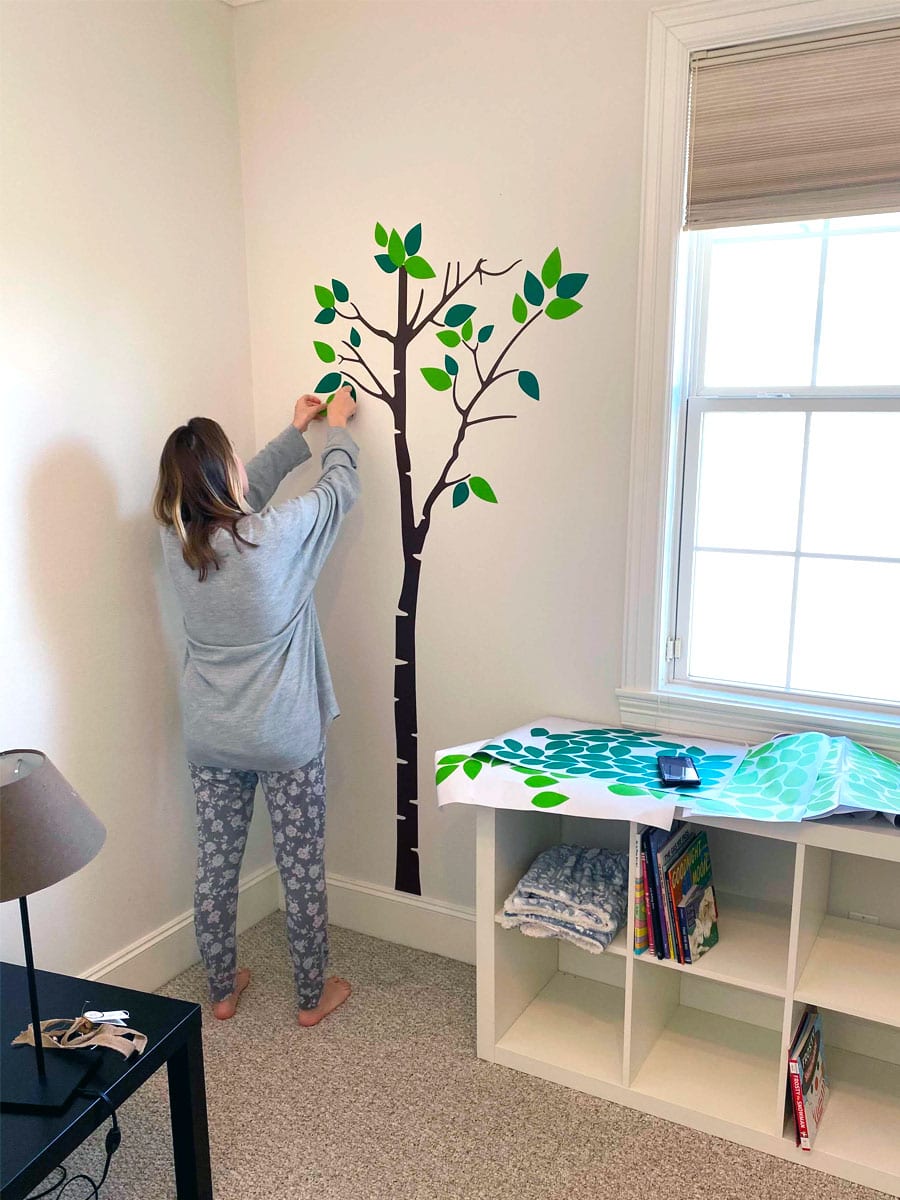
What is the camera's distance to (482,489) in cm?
248

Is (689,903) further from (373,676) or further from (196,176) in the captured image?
(196,176)

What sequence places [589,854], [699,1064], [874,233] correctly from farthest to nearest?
[589,854] → [699,1064] → [874,233]

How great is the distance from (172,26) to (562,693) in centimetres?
198

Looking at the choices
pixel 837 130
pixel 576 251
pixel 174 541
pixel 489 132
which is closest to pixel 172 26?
pixel 489 132

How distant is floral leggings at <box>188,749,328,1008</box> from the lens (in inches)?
93.6

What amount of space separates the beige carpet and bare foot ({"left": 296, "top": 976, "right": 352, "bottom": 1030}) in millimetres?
32

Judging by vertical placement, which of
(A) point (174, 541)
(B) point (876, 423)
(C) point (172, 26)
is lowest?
(A) point (174, 541)

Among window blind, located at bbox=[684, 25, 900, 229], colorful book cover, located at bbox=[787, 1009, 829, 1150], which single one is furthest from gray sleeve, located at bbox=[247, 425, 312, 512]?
colorful book cover, located at bbox=[787, 1009, 829, 1150]

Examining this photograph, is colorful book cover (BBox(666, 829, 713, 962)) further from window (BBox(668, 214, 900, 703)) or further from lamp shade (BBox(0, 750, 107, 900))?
lamp shade (BBox(0, 750, 107, 900))

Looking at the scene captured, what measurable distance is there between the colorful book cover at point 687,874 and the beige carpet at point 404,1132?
420 mm

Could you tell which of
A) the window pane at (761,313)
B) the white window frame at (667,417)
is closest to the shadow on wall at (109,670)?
the white window frame at (667,417)

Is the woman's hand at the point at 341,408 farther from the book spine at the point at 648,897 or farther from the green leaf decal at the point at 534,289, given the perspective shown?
the book spine at the point at 648,897

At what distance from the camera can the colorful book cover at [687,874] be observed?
79.4 inches

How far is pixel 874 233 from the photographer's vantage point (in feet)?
6.62
